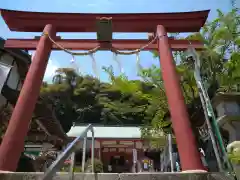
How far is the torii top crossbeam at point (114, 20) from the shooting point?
6.77 meters

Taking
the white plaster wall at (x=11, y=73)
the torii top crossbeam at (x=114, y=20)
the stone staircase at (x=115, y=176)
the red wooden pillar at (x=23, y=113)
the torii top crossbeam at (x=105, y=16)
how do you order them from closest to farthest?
the stone staircase at (x=115, y=176), the red wooden pillar at (x=23, y=113), the torii top crossbeam at (x=105, y=16), the torii top crossbeam at (x=114, y=20), the white plaster wall at (x=11, y=73)

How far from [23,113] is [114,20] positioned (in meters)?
3.79

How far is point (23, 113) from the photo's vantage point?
15.1ft

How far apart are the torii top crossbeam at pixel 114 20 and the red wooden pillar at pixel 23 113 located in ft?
3.04

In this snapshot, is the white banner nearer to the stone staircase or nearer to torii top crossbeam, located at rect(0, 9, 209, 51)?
torii top crossbeam, located at rect(0, 9, 209, 51)

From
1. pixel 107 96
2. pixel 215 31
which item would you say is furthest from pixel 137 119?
pixel 215 31

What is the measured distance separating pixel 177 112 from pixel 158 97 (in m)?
4.51

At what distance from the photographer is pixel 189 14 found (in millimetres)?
6863

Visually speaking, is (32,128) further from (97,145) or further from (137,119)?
(137,119)

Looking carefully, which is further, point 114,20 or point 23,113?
point 114,20

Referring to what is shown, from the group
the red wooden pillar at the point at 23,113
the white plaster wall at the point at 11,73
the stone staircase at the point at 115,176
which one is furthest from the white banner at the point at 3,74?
the white plaster wall at the point at 11,73

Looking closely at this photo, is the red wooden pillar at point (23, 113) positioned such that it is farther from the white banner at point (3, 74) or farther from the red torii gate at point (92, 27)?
the white banner at point (3, 74)

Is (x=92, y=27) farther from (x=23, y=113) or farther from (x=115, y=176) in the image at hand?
(x=115, y=176)

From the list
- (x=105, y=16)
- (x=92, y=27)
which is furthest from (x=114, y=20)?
(x=92, y=27)
